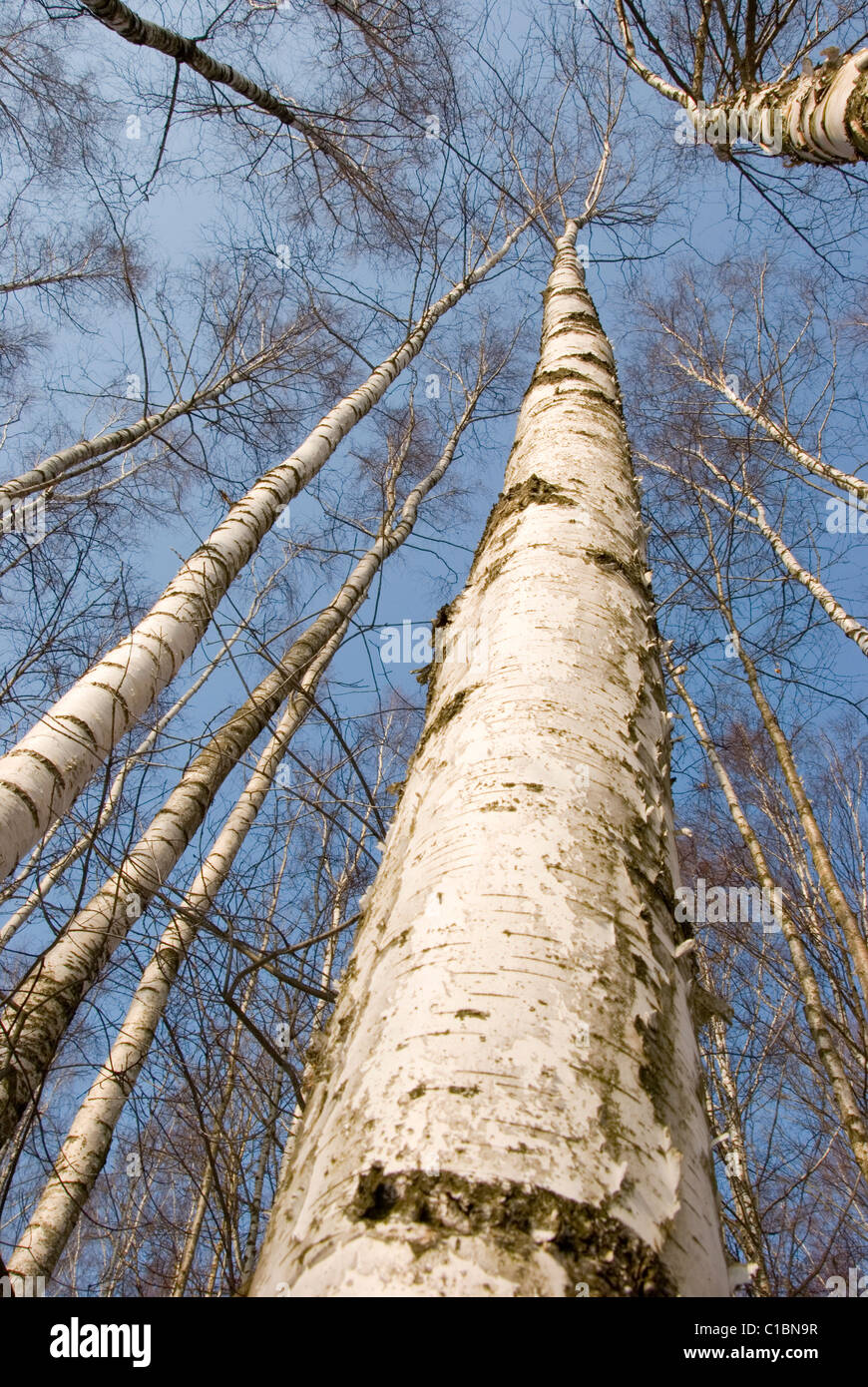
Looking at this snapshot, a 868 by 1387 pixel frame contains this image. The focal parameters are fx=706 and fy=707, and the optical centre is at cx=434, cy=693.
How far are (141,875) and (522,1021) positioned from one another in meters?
1.62

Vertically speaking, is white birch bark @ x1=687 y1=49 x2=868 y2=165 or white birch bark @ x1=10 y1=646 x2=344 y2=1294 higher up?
white birch bark @ x1=687 y1=49 x2=868 y2=165

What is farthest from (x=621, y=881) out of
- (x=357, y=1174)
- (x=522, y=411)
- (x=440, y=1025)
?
(x=522, y=411)

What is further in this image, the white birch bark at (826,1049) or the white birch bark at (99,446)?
the white birch bark at (99,446)

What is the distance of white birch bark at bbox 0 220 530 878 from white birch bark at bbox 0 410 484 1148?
0.97 ft

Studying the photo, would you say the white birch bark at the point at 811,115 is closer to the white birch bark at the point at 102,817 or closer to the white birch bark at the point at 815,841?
the white birch bark at the point at 815,841

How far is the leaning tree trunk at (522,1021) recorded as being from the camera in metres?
0.53

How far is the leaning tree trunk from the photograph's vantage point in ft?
1.73

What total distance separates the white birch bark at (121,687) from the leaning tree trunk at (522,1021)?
4.13 feet

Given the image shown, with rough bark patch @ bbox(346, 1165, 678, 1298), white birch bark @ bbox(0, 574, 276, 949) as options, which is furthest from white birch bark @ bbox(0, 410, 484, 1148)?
rough bark patch @ bbox(346, 1165, 678, 1298)

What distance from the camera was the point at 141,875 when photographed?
1.98m

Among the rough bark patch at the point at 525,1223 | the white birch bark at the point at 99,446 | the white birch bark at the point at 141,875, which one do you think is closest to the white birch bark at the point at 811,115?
the white birch bark at the point at 141,875

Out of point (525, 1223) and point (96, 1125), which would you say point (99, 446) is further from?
point (525, 1223)

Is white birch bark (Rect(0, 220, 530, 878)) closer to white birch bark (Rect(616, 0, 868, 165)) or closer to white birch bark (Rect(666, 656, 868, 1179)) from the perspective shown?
white birch bark (Rect(666, 656, 868, 1179))
